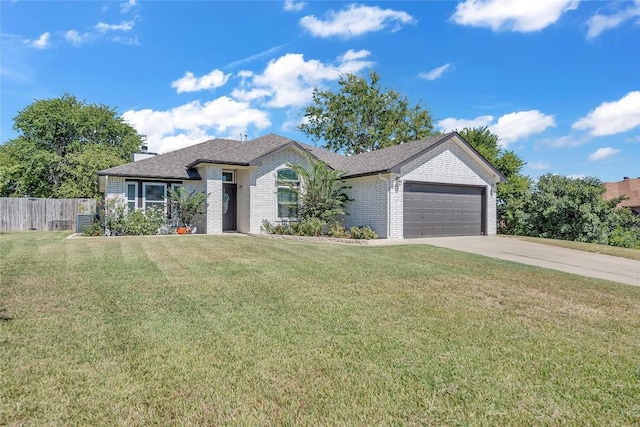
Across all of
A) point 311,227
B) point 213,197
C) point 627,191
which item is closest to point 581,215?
point 311,227

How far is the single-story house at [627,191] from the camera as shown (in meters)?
32.1

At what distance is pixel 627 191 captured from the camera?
112 ft

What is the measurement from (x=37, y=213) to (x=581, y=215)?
29.2 m

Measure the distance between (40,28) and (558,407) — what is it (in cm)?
2054

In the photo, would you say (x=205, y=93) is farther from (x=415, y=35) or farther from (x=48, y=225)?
(x=415, y=35)

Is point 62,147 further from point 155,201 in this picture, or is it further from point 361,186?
point 361,186

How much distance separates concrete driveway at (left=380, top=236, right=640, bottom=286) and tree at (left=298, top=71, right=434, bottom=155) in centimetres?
2311

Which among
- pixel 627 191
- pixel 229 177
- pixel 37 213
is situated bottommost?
pixel 37 213

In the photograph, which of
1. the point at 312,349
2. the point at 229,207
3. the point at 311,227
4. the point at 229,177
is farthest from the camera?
the point at 229,207

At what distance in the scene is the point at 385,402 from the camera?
2.76 m

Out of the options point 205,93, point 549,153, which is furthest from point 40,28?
point 549,153

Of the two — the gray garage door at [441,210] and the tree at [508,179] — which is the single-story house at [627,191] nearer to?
the tree at [508,179]

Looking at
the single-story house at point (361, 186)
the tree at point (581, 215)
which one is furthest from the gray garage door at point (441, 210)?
the tree at point (581, 215)

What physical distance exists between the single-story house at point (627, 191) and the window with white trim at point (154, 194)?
1417 inches
